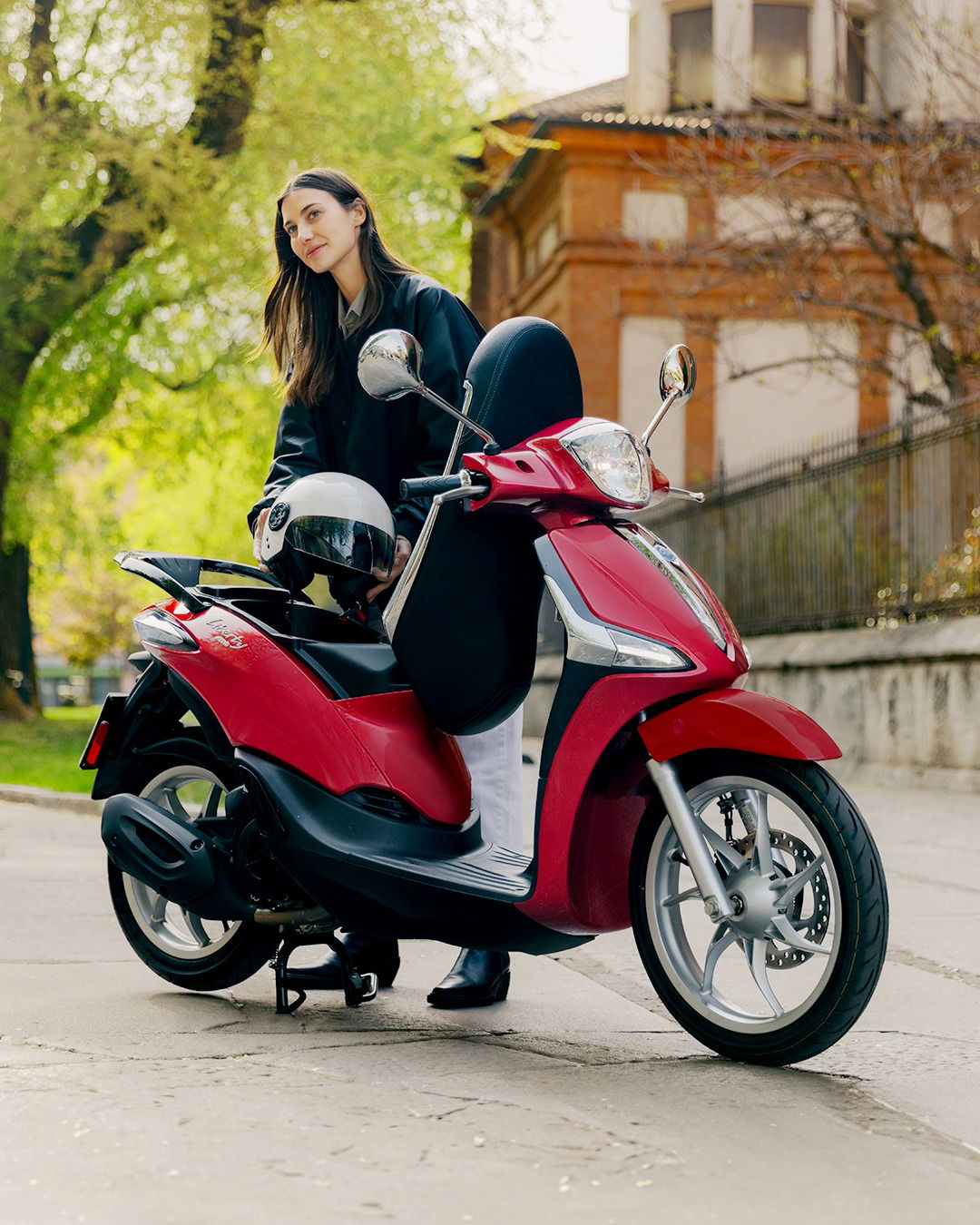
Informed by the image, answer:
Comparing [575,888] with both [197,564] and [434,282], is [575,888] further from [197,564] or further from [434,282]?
[434,282]

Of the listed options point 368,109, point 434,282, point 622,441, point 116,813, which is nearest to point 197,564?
point 116,813

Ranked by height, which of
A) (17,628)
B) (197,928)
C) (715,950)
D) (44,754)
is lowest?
(44,754)

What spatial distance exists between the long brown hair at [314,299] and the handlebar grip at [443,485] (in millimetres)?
897

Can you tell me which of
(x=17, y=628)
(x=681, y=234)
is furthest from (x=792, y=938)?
(x=17, y=628)

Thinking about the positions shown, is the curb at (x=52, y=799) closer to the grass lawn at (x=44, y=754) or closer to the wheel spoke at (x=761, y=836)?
the grass lawn at (x=44, y=754)

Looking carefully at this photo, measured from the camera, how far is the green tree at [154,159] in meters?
17.9

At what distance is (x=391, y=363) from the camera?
3301 millimetres

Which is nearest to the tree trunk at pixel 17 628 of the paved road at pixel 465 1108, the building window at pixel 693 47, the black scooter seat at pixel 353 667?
the building window at pixel 693 47

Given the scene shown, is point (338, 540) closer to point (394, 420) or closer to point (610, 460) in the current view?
point (394, 420)

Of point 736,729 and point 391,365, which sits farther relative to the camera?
point 391,365

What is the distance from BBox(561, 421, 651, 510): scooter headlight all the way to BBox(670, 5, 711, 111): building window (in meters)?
21.4

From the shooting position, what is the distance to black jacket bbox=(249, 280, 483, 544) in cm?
409

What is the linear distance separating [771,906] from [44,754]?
1218 centimetres

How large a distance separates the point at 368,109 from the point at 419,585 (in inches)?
754
